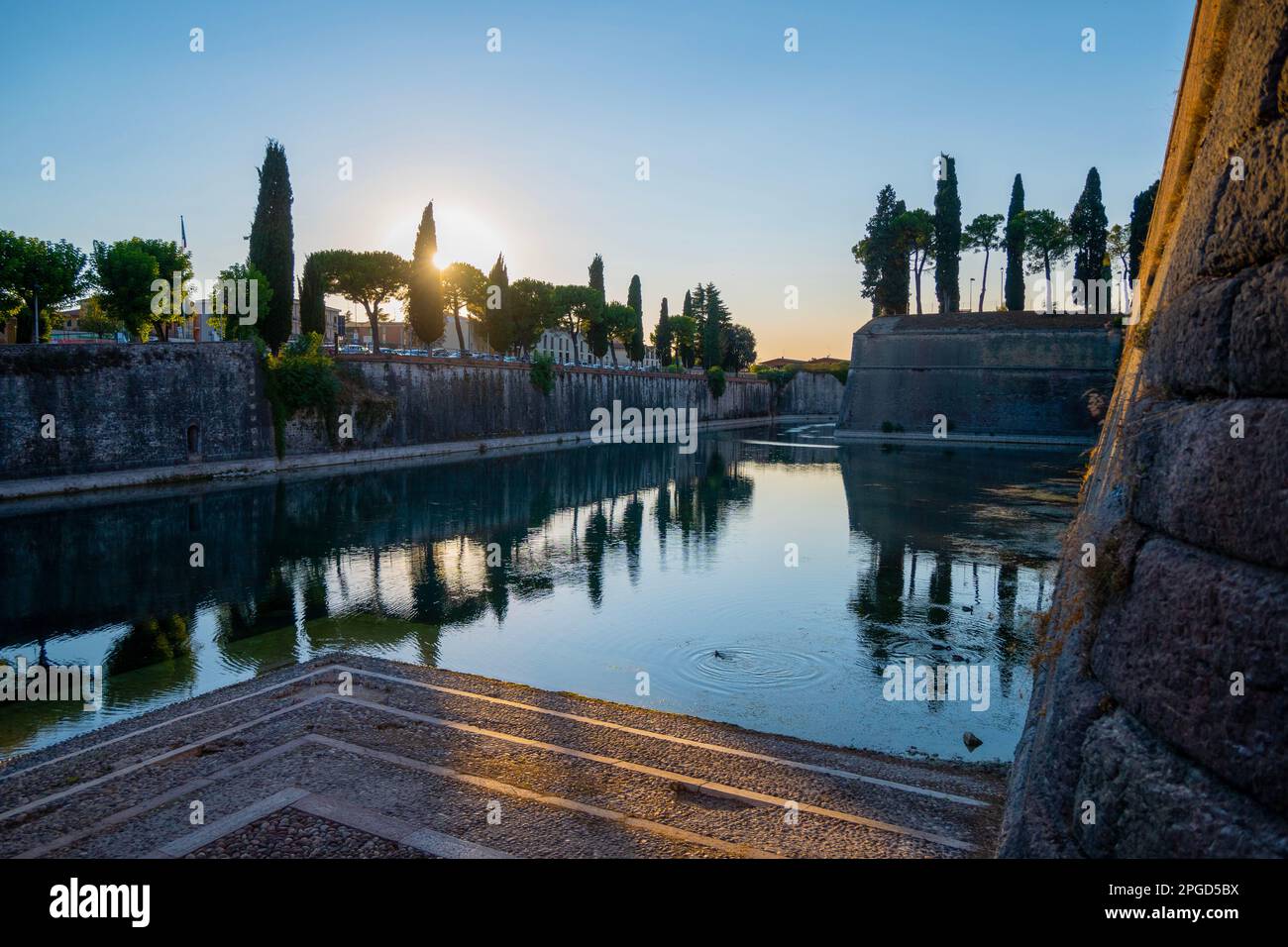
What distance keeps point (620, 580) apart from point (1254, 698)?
45.5ft

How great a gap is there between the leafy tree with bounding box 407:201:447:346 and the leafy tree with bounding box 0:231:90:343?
52.2 feet

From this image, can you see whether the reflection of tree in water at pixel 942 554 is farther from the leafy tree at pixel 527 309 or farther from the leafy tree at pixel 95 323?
the leafy tree at pixel 95 323

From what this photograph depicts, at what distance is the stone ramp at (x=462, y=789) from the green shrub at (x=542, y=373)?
39510 mm

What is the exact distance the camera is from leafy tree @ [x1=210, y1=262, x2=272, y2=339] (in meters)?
31.2

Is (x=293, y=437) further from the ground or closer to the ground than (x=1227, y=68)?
closer to the ground

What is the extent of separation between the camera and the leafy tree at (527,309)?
180ft

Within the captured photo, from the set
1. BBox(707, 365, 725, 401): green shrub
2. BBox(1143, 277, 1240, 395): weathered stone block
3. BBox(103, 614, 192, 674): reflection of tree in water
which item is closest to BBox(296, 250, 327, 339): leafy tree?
BBox(103, 614, 192, 674): reflection of tree in water

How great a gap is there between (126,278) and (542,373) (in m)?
21.6

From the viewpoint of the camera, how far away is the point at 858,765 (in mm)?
7137

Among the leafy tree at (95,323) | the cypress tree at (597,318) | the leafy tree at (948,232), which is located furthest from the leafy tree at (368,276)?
the leafy tree at (948,232)

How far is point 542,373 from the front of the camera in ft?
156
